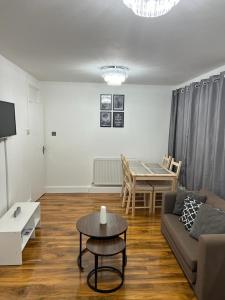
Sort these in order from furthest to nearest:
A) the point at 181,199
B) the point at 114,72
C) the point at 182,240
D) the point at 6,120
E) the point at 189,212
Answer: the point at 114,72 < the point at 181,199 < the point at 6,120 < the point at 189,212 < the point at 182,240

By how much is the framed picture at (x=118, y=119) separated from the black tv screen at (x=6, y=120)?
2.35 metres

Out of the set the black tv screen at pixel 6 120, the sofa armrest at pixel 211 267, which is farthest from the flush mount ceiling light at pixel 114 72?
the sofa armrest at pixel 211 267

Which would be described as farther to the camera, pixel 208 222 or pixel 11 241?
pixel 11 241

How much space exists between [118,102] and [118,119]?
0.37 meters

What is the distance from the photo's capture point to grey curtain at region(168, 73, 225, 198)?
9.70ft

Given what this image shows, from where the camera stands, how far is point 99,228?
7.89 ft

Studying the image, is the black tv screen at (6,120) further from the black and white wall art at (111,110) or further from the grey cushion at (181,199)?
the grey cushion at (181,199)

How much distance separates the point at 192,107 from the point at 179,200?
5.57 ft

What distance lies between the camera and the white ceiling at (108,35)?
1587 millimetres

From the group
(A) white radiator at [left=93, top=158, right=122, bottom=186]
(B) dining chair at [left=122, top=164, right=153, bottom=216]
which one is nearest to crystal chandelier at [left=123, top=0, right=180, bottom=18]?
(B) dining chair at [left=122, top=164, right=153, bottom=216]

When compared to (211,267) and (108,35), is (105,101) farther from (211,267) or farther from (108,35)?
(211,267)

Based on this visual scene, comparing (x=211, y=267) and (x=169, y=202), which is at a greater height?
(x=169, y=202)

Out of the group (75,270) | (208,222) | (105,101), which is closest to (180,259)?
(208,222)

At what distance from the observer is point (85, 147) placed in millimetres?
4941
